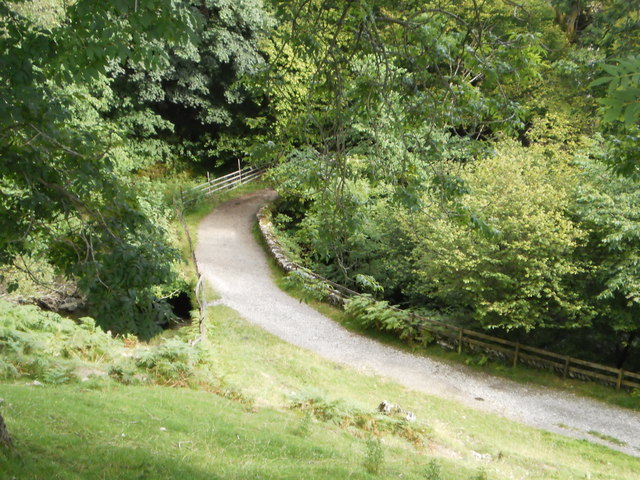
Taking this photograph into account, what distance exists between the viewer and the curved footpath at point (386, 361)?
13.2 metres

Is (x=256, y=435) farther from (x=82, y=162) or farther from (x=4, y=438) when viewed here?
Answer: (x=82, y=162)

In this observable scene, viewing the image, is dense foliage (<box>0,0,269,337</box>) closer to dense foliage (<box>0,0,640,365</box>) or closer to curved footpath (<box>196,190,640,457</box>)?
dense foliage (<box>0,0,640,365</box>)

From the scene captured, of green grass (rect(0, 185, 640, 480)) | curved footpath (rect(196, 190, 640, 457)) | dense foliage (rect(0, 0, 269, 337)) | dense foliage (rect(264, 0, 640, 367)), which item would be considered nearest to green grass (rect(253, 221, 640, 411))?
curved footpath (rect(196, 190, 640, 457))

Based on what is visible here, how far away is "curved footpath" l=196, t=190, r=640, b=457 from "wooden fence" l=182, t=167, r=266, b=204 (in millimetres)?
4341

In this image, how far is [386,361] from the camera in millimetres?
16172

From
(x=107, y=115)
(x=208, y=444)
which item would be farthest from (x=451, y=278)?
(x=107, y=115)

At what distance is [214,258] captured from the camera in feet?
74.7

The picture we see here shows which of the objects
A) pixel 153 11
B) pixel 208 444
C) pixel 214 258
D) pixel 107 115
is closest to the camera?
pixel 153 11

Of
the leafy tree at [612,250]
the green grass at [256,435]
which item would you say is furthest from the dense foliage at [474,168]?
the green grass at [256,435]

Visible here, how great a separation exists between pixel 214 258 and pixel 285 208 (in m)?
6.42

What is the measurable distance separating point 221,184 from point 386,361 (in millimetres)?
17718

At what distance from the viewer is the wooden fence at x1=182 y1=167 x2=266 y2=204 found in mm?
28406

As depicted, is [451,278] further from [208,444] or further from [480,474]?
[208,444]

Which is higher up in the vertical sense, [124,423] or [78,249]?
[78,249]
